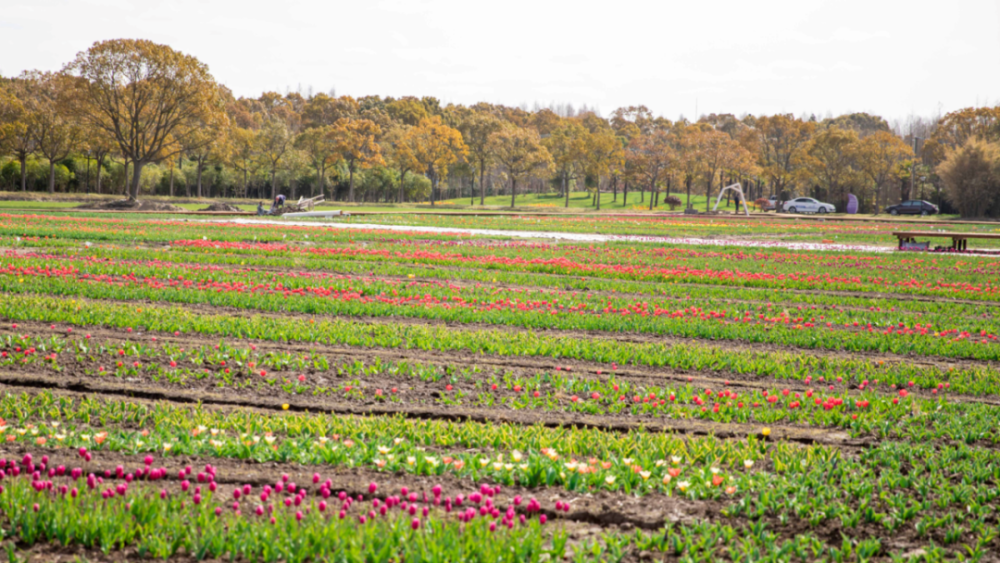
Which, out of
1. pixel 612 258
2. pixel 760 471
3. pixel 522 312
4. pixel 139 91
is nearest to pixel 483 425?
pixel 760 471

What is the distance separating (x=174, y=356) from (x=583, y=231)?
27.2 meters

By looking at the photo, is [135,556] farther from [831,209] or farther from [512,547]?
[831,209]

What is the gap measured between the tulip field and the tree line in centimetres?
4364

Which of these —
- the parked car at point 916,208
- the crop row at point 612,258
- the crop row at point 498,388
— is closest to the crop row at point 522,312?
the crop row at point 498,388

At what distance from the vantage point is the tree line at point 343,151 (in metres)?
51.3

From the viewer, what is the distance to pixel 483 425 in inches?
231

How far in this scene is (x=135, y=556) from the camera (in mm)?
3676

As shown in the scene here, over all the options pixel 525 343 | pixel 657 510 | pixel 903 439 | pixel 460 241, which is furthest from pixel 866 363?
pixel 460 241

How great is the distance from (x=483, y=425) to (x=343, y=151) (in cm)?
7192

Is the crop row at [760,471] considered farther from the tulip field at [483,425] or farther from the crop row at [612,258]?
the crop row at [612,258]

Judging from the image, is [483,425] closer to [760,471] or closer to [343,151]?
[760,471]

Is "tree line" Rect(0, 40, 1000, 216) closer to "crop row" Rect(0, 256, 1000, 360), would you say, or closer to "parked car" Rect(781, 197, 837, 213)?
"parked car" Rect(781, 197, 837, 213)

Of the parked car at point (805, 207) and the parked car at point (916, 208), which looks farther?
the parked car at point (805, 207)

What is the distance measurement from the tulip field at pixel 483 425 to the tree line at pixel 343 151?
43.6m
